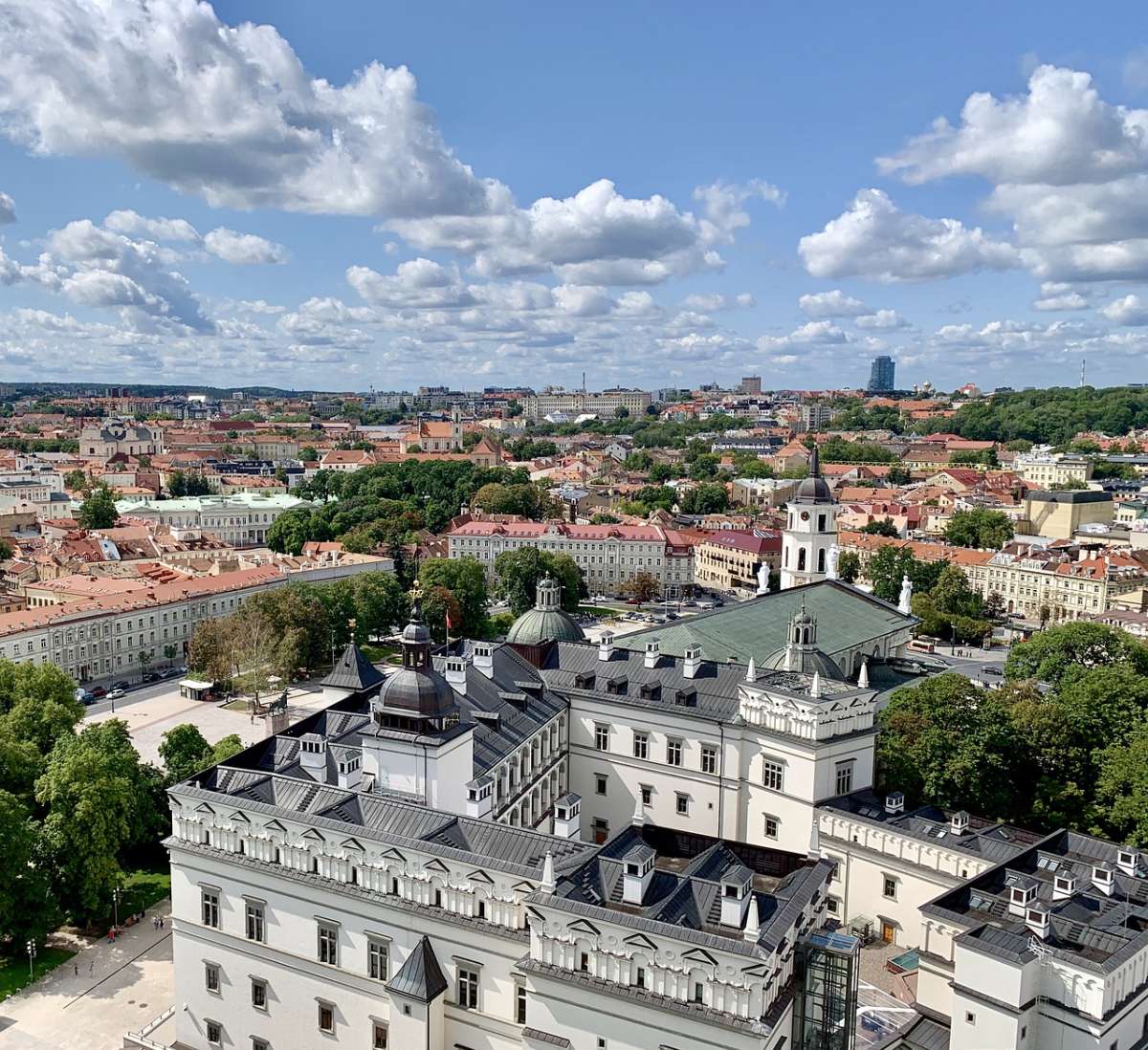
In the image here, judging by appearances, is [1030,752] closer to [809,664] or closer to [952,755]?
[952,755]

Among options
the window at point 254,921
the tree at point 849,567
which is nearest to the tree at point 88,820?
the window at point 254,921

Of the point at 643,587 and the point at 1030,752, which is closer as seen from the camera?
the point at 1030,752

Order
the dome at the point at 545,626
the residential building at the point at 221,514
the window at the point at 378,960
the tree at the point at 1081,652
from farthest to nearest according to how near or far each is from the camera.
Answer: the residential building at the point at 221,514
the tree at the point at 1081,652
the dome at the point at 545,626
the window at the point at 378,960

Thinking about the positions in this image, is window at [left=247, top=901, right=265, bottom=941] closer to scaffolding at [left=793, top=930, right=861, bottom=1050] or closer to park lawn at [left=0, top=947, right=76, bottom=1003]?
park lawn at [left=0, top=947, right=76, bottom=1003]

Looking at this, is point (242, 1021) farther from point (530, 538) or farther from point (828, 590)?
point (530, 538)

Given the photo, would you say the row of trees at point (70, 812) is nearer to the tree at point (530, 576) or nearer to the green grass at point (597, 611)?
the tree at point (530, 576)

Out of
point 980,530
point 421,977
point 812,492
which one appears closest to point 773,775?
point 421,977
